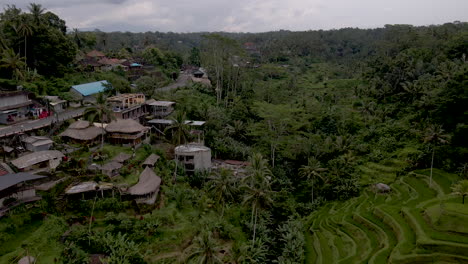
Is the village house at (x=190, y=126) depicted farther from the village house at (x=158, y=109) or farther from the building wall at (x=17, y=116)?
the building wall at (x=17, y=116)

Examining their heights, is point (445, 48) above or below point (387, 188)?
above

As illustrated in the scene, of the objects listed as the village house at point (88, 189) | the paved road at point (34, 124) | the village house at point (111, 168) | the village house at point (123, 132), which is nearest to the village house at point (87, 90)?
the paved road at point (34, 124)

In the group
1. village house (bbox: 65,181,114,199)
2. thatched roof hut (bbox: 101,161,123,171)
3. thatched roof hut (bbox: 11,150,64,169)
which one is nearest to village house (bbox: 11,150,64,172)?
thatched roof hut (bbox: 11,150,64,169)

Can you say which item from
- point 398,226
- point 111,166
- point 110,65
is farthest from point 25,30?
point 398,226

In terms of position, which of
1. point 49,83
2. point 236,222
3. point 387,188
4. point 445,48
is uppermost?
point 445,48

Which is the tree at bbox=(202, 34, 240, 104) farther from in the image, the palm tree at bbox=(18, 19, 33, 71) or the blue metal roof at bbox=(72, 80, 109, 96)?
the palm tree at bbox=(18, 19, 33, 71)

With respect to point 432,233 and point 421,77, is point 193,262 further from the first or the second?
point 421,77

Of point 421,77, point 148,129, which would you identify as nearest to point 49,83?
point 148,129
